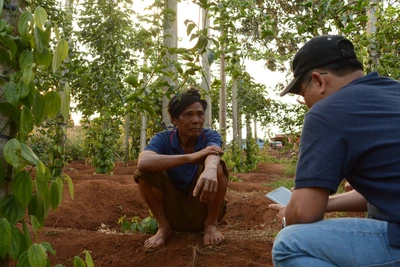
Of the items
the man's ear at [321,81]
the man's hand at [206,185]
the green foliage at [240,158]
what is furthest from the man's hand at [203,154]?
the green foliage at [240,158]

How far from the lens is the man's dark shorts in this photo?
3262mm

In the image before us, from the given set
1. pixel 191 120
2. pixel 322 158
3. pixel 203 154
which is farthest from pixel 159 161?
pixel 322 158

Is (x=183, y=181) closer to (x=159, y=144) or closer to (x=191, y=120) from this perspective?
(x=159, y=144)

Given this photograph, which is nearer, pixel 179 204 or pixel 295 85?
pixel 295 85

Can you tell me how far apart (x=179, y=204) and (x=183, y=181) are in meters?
0.18

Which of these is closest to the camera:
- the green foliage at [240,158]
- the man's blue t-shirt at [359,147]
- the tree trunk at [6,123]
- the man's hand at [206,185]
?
the man's blue t-shirt at [359,147]

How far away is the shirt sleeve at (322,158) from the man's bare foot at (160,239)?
1.76 metres

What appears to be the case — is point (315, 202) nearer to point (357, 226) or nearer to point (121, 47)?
point (357, 226)

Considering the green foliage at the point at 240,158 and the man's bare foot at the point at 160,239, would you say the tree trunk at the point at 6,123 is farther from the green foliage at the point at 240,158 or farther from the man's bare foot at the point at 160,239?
the green foliage at the point at 240,158

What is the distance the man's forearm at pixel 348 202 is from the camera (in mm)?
2018

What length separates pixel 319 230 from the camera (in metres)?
1.65

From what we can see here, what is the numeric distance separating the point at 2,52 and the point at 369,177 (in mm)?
1409

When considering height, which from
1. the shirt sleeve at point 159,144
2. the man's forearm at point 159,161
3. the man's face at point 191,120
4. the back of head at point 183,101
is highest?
the back of head at point 183,101

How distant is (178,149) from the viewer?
337 centimetres
